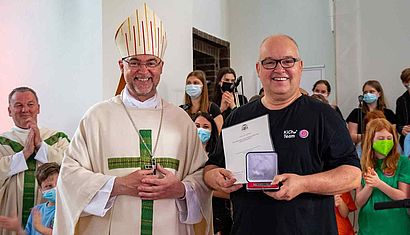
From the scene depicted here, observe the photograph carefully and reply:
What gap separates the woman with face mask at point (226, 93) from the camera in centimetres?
531

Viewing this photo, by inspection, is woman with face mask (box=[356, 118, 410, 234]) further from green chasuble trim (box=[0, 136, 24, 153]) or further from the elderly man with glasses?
green chasuble trim (box=[0, 136, 24, 153])

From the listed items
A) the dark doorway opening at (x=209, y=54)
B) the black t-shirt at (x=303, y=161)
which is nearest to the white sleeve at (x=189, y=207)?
the black t-shirt at (x=303, y=161)

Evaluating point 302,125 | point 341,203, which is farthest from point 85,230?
point 341,203

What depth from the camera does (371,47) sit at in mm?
Answer: 5930

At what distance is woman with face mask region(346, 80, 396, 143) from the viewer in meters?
5.57

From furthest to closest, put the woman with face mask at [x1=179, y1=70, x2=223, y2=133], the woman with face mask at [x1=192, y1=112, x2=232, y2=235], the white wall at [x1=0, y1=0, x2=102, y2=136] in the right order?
the white wall at [x1=0, y1=0, x2=102, y2=136] → the woman with face mask at [x1=179, y1=70, x2=223, y2=133] → the woman with face mask at [x1=192, y1=112, x2=232, y2=235]

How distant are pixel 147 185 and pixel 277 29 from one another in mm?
7247

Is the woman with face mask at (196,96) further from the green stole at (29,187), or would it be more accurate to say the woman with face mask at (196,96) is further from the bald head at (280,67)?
the bald head at (280,67)

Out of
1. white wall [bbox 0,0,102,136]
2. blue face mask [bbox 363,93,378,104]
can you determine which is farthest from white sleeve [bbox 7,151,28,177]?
blue face mask [bbox 363,93,378,104]

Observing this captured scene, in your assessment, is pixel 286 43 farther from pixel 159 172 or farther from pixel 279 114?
pixel 159 172

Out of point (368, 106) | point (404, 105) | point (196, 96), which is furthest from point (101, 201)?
point (404, 105)

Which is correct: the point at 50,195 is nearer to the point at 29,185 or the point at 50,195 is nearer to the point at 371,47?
the point at 29,185

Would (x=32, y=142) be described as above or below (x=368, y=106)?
below

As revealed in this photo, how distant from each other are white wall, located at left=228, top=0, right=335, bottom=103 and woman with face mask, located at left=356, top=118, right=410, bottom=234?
17.0 ft
